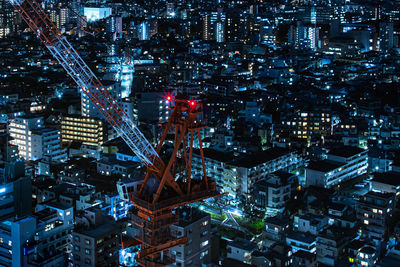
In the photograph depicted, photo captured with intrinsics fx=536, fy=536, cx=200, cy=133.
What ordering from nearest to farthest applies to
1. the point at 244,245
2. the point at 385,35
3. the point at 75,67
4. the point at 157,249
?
the point at 157,249
the point at 75,67
the point at 244,245
the point at 385,35

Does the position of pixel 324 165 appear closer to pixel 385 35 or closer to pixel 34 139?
pixel 34 139

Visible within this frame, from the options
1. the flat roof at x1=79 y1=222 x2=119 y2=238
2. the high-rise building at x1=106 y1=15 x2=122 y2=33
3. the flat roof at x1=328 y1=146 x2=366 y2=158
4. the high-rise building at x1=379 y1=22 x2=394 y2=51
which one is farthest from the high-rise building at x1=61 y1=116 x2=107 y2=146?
the high-rise building at x1=106 y1=15 x2=122 y2=33

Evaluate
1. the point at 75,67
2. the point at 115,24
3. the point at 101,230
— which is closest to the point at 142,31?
the point at 115,24

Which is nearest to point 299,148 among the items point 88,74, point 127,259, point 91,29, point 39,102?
point 127,259

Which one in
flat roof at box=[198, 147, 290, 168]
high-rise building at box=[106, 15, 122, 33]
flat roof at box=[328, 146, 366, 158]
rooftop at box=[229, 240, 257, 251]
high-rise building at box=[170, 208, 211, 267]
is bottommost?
rooftop at box=[229, 240, 257, 251]

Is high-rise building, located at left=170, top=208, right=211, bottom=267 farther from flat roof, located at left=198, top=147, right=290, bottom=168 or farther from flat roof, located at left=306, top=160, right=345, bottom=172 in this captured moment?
flat roof, located at left=306, top=160, right=345, bottom=172

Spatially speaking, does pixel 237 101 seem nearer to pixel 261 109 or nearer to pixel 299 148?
pixel 261 109

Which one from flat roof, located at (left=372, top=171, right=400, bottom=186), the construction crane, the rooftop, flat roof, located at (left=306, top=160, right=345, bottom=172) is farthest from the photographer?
flat roof, located at (left=306, top=160, right=345, bottom=172)
